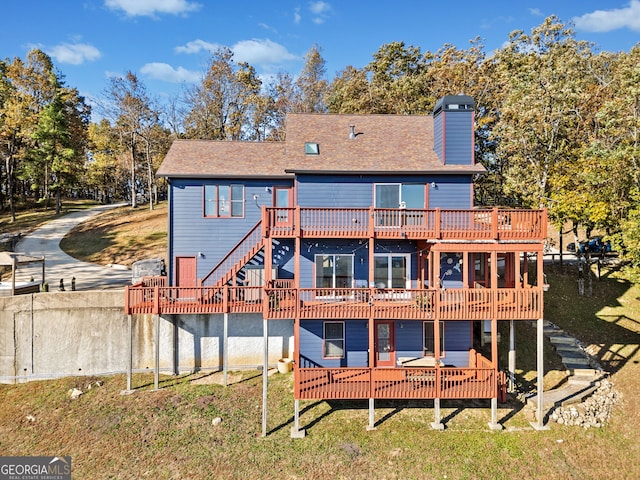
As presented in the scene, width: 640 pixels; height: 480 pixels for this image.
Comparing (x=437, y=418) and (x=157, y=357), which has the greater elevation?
(x=157, y=357)

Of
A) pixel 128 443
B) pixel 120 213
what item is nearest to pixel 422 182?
pixel 128 443

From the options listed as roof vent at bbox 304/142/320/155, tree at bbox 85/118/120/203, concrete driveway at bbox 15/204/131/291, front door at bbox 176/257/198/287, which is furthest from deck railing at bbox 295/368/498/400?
tree at bbox 85/118/120/203

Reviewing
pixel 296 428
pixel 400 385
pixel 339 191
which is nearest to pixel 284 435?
pixel 296 428

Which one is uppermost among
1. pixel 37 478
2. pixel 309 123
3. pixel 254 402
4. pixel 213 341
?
pixel 309 123

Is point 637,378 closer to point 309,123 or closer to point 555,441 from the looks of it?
point 555,441

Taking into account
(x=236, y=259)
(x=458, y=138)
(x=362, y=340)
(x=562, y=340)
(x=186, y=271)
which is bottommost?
(x=562, y=340)

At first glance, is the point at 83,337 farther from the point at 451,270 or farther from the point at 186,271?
the point at 451,270

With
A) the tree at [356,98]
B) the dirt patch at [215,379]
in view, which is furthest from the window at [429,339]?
the tree at [356,98]
